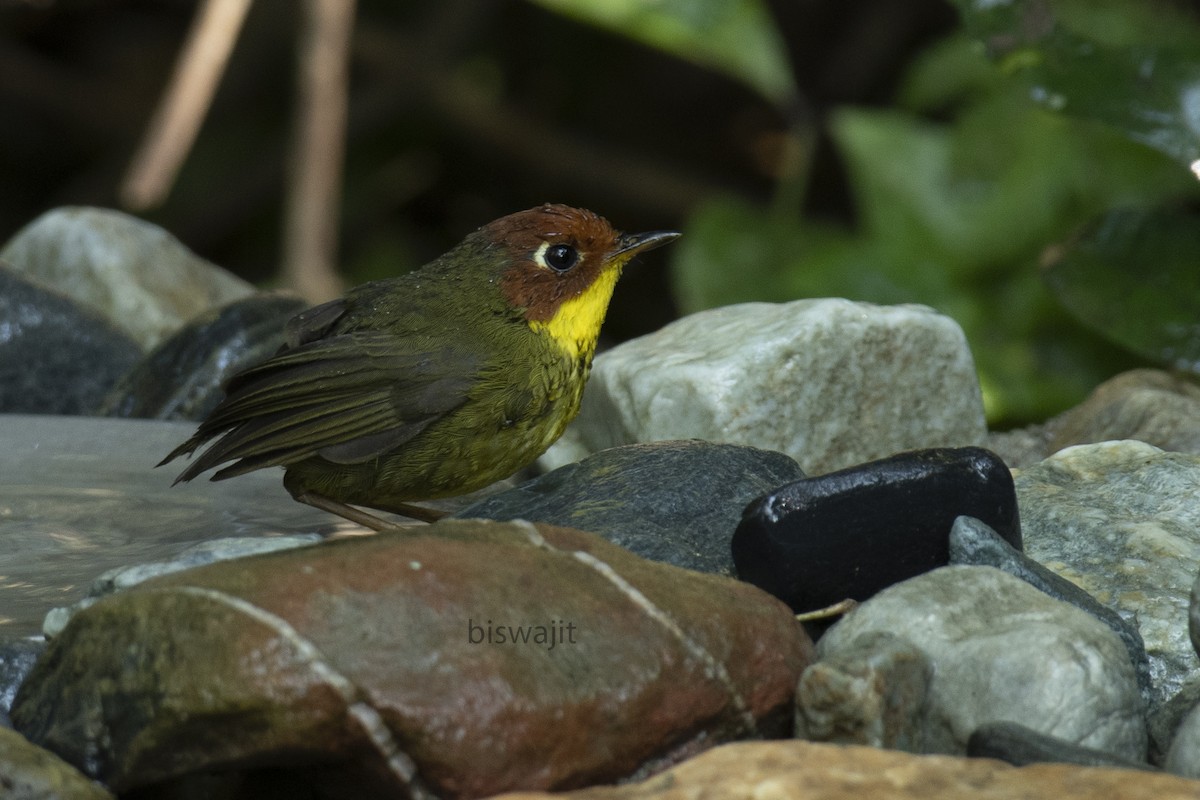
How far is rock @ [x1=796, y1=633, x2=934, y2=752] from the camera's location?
8.16ft

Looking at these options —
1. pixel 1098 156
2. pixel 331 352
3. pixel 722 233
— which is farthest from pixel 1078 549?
pixel 722 233

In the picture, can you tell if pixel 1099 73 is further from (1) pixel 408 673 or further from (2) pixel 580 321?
(1) pixel 408 673

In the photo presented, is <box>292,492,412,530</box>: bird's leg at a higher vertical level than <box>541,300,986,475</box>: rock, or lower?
lower

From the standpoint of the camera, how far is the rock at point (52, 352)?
4906mm

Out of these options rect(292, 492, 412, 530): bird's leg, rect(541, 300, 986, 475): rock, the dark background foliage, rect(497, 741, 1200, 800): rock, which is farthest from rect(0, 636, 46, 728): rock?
the dark background foliage

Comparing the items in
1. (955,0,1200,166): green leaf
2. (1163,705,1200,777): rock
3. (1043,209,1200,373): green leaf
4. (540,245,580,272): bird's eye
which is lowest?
(1163,705,1200,777): rock

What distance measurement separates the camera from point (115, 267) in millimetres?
5547

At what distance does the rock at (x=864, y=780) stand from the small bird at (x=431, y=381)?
1.31 meters

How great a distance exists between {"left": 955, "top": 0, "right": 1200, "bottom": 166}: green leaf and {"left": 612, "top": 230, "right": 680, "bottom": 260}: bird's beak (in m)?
1.65

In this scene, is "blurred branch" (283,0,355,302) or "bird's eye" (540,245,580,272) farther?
"blurred branch" (283,0,355,302)

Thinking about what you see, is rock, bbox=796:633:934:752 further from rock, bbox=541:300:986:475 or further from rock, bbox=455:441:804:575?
rock, bbox=541:300:986:475

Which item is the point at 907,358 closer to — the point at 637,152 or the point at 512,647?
the point at 512,647

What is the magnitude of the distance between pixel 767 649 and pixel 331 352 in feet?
4.59

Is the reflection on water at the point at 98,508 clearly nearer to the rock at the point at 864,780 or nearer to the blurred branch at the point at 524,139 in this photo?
the rock at the point at 864,780
